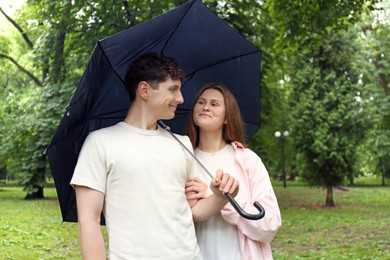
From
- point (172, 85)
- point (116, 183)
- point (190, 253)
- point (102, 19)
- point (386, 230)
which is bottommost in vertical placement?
point (386, 230)

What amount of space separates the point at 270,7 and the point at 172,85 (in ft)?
34.7

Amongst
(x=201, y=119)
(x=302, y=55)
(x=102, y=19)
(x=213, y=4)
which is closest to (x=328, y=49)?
(x=302, y=55)

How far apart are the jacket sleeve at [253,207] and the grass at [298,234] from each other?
17.9ft

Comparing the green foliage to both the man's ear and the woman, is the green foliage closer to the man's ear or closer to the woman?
the woman

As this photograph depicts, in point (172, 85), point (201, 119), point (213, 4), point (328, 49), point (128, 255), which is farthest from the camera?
point (328, 49)

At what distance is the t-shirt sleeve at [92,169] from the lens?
246 cm

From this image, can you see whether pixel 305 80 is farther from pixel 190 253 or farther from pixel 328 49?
pixel 190 253

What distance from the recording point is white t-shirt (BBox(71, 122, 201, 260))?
249 cm

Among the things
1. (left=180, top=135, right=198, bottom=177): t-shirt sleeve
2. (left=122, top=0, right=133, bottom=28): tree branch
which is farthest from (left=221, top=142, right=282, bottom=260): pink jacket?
(left=122, top=0, right=133, bottom=28): tree branch

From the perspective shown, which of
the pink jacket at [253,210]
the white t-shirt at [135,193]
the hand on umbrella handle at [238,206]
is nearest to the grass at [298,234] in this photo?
the pink jacket at [253,210]

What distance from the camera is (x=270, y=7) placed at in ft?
42.0

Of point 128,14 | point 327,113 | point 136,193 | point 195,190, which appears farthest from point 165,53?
point 327,113

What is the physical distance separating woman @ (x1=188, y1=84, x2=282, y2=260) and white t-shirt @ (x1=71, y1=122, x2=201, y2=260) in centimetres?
33

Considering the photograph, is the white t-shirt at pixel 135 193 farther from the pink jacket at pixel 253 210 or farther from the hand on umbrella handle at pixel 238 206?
the pink jacket at pixel 253 210
